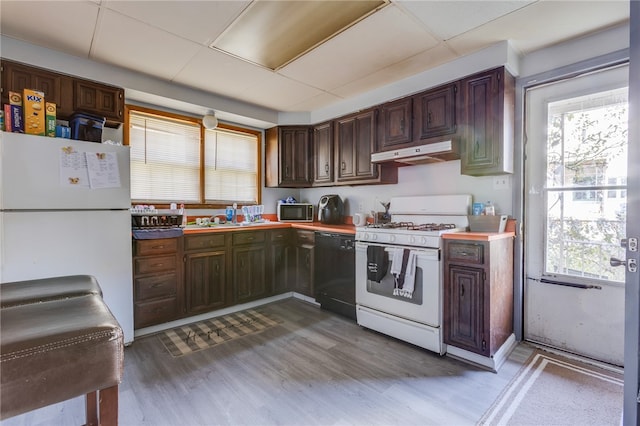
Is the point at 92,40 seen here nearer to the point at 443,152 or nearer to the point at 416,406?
the point at 443,152

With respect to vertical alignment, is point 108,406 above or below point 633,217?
below

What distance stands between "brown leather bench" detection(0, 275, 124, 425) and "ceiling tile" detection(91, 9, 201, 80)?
1.87 meters

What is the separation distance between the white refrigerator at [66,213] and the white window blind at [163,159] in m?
0.85

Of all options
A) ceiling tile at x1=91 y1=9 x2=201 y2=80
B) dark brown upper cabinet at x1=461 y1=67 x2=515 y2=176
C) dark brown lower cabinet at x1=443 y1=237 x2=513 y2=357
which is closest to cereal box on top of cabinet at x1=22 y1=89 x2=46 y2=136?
ceiling tile at x1=91 y1=9 x2=201 y2=80

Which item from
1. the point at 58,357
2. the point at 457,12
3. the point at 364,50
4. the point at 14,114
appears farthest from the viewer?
the point at 364,50

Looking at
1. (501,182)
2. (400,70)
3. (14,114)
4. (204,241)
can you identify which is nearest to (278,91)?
(400,70)

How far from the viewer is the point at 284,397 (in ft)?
5.85

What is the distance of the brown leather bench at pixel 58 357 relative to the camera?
2.75 ft

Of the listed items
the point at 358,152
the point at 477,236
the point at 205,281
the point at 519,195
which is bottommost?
the point at 205,281

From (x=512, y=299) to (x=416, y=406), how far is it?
1.35 metres

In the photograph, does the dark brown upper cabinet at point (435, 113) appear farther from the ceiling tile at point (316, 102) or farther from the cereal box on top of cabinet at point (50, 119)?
the cereal box on top of cabinet at point (50, 119)

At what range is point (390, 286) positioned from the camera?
2.52 metres

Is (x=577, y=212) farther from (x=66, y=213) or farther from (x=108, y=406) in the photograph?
(x=66, y=213)

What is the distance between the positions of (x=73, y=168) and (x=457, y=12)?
2.82m
